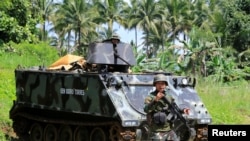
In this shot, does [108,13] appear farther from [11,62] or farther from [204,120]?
[204,120]

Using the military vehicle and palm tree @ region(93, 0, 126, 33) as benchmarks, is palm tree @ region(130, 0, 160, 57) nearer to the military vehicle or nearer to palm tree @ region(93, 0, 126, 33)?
palm tree @ region(93, 0, 126, 33)

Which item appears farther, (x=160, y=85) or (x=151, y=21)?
(x=151, y=21)

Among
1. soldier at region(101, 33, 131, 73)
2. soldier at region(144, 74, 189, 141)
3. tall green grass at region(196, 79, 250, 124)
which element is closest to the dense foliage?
tall green grass at region(196, 79, 250, 124)

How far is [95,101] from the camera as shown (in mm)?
9688

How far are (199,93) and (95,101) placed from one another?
920cm

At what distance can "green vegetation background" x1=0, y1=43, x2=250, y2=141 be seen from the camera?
45.9 ft

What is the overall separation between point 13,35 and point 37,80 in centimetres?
665

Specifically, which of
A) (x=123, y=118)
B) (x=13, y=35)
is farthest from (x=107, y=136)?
(x=13, y=35)

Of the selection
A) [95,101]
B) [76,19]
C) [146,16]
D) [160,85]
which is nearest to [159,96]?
[160,85]

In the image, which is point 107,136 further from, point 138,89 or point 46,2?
point 46,2

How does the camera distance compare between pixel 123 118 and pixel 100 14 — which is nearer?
pixel 123 118

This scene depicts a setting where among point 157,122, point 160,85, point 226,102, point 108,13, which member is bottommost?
point 226,102

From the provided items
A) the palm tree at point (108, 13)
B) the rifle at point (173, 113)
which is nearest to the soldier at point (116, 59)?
the rifle at point (173, 113)

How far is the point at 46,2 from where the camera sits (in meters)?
51.7
